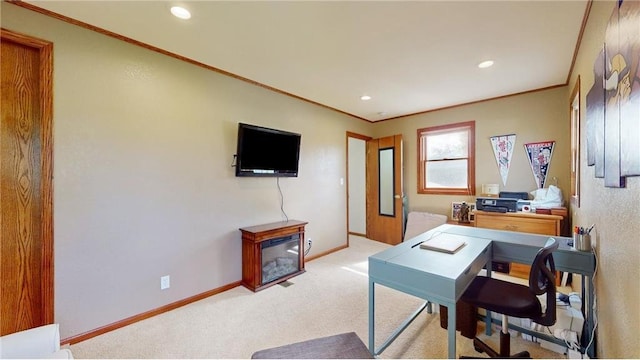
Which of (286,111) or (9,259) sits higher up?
(286,111)

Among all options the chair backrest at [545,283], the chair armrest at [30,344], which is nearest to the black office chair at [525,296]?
the chair backrest at [545,283]

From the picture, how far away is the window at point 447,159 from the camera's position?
165 inches

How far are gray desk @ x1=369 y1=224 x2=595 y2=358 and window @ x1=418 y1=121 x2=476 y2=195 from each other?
7.26ft

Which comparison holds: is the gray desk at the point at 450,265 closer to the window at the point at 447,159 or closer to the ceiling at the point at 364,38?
the ceiling at the point at 364,38

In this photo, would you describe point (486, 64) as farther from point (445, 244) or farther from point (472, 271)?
point (472, 271)

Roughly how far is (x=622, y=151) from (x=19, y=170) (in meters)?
3.61

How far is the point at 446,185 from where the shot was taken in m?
4.48

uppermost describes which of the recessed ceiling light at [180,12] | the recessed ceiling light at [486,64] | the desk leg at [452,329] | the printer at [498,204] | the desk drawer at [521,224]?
the recessed ceiling light at [486,64]

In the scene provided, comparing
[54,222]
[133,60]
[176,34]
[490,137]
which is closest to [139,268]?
[54,222]

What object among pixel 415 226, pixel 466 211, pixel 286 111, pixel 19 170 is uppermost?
pixel 286 111

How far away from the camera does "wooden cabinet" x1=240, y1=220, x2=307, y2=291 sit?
2.95 metres

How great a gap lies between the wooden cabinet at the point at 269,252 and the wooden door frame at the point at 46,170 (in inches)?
63.9

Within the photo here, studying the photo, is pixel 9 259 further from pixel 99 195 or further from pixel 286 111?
pixel 286 111

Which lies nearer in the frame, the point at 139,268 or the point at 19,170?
the point at 19,170
